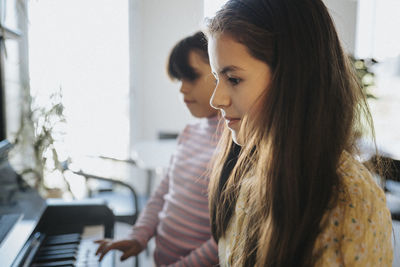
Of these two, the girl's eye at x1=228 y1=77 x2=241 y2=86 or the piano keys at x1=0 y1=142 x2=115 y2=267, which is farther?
the piano keys at x1=0 y1=142 x2=115 y2=267

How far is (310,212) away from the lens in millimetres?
587

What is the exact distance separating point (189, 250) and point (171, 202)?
0.18 m

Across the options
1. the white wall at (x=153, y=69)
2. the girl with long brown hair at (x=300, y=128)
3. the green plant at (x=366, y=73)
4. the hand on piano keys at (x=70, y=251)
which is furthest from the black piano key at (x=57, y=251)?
the green plant at (x=366, y=73)

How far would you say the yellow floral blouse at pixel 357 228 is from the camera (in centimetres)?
54

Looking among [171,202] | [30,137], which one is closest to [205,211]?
[171,202]

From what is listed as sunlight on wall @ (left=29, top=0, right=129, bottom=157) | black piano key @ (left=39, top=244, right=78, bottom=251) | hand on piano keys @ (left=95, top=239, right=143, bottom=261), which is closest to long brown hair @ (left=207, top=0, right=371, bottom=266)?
hand on piano keys @ (left=95, top=239, right=143, bottom=261)

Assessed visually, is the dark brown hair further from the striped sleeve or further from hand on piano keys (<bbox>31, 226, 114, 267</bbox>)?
hand on piano keys (<bbox>31, 226, 114, 267</bbox>)

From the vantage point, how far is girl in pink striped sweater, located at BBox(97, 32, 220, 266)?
1.16 metres

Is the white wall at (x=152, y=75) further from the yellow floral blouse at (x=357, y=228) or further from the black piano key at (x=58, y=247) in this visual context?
the yellow floral blouse at (x=357, y=228)

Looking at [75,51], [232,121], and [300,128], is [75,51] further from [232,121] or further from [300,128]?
[300,128]

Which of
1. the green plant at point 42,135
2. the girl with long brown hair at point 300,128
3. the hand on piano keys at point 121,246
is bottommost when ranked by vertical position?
the hand on piano keys at point 121,246

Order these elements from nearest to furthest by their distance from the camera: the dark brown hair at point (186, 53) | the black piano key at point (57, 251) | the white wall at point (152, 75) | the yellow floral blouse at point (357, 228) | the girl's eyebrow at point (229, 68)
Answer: the yellow floral blouse at point (357, 228), the girl's eyebrow at point (229, 68), the black piano key at point (57, 251), the dark brown hair at point (186, 53), the white wall at point (152, 75)

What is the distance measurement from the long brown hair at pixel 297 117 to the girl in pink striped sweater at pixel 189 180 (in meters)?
0.50

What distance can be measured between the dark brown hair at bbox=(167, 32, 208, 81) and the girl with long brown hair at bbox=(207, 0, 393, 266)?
0.48 m
